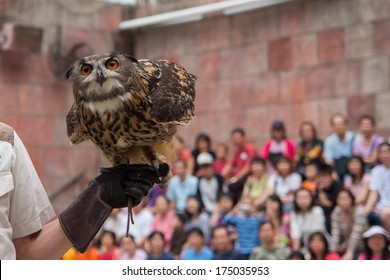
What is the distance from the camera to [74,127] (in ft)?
11.1

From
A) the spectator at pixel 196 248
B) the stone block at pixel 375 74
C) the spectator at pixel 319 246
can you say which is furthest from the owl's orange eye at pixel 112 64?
the stone block at pixel 375 74

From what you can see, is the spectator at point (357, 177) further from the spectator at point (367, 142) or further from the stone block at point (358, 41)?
the stone block at point (358, 41)

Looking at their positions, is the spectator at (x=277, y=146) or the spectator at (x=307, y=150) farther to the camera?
the spectator at (x=277, y=146)

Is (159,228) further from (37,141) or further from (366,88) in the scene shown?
(37,141)

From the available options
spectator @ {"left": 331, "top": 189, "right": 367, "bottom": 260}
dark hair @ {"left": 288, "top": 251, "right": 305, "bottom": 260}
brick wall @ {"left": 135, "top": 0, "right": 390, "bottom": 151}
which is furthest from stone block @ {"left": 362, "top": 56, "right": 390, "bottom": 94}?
dark hair @ {"left": 288, "top": 251, "right": 305, "bottom": 260}

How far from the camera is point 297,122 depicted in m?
11.7

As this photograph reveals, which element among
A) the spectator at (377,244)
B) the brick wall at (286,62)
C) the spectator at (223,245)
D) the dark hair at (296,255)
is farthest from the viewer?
the brick wall at (286,62)

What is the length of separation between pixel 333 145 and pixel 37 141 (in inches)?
237

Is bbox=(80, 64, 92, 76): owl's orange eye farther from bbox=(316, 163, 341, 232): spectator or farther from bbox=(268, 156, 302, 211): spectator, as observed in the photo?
bbox=(268, 156, 302, 211): spectator

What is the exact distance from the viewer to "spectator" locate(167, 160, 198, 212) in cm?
991

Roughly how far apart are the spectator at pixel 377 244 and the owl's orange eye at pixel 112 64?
14.6 ft

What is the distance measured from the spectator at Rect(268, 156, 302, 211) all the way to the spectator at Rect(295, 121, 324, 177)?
153 mm

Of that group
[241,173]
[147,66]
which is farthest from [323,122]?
[147,66]

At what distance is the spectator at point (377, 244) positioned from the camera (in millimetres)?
6898
